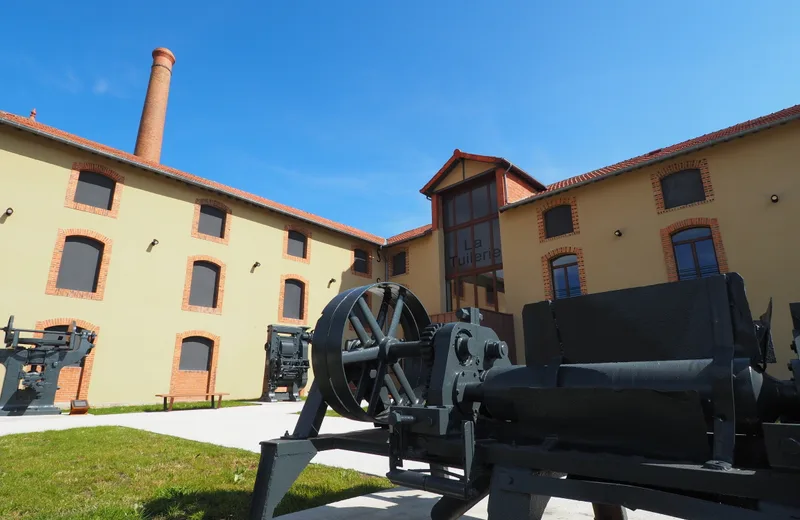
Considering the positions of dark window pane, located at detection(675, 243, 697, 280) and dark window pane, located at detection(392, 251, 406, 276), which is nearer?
dark window pane, located at detection(675, 243, 697, 280)

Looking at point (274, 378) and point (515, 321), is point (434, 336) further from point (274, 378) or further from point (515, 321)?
point (274, 378)

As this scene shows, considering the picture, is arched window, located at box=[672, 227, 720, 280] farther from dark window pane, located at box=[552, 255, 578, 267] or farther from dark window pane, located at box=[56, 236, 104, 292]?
dark window pane, located at box=[56, 236, 104, 292]

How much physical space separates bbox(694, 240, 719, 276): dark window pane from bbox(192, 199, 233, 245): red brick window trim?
14.8 metres

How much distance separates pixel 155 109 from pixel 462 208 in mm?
15911

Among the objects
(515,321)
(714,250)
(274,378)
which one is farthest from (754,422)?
(274,378)

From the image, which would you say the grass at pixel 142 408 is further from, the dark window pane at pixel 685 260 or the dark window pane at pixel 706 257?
the dark window pane at pixel 706 257

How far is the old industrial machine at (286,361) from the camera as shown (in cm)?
1479

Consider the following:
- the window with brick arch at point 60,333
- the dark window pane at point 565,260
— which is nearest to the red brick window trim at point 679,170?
the dark window pane at point 565,260

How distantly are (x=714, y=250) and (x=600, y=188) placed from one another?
11.6ft

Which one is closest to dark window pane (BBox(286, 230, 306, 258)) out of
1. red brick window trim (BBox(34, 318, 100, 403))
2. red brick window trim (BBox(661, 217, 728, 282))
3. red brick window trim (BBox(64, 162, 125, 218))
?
red brick window trim (BBox(64, 162, 125, 218))

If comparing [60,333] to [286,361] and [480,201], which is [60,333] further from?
[480,201]

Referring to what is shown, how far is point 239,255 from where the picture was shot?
1633 cm

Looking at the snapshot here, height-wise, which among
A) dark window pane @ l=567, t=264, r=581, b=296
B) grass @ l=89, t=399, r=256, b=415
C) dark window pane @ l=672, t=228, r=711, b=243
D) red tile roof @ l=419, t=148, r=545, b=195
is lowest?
grass @ l=89, t=399, r=256, b=415

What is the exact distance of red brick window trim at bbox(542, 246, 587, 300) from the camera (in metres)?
13.4
